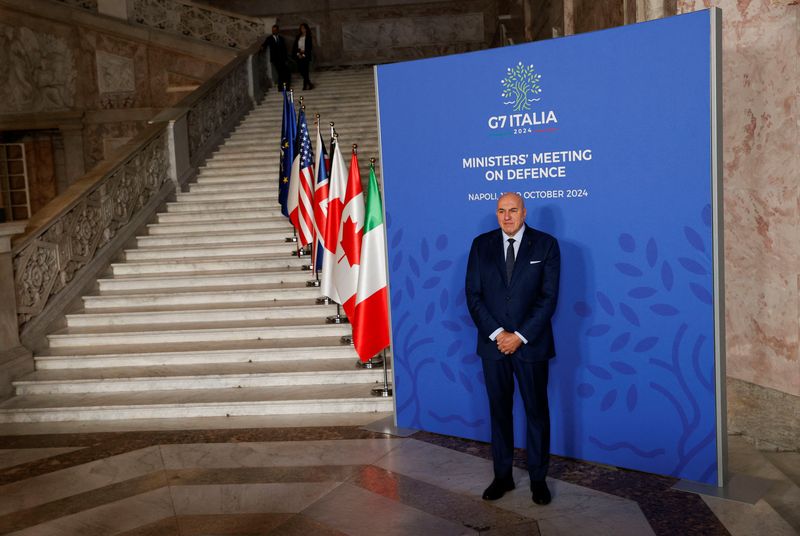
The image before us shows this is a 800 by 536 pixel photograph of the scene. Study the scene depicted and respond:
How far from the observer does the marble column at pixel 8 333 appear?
8297mm

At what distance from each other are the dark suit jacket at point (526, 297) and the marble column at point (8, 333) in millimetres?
5396

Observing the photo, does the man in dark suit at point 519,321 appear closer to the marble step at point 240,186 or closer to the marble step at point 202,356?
the marble step at point 202,356

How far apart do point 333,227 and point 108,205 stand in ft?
13.3

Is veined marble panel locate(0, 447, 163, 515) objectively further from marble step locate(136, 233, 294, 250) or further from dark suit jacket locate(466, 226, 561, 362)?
marble step locate(136, 233, 294, 250)

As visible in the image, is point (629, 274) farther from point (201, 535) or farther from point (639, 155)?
point (201, 535)

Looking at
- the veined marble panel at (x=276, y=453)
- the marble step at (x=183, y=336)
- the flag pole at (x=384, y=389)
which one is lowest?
the veined marble panel at (x=276, y=453)

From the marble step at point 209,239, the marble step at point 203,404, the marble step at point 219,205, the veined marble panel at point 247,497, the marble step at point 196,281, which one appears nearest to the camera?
the veined marble panel at point 247,497

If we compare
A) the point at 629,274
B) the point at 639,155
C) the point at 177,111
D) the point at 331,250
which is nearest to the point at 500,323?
the point at 629,274

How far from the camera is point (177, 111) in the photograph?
1339 cm

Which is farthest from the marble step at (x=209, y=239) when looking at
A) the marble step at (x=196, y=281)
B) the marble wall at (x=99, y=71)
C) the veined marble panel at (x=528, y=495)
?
the marble wall at (x=99, y=71)

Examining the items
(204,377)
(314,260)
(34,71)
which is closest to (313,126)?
(314,260)

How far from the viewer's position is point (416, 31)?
76.3 feet

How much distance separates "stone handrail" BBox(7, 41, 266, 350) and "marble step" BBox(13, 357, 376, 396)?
0.81 m

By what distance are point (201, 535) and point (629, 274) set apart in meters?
3.18
